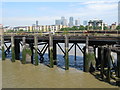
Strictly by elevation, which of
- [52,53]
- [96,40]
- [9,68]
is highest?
[96,40]

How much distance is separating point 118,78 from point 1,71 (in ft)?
72.4

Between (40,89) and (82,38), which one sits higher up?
(82,38)

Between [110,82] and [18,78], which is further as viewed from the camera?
[18,78]

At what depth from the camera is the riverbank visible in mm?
27094

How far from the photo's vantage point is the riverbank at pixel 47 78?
27.1 m

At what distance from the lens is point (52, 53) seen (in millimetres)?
37906

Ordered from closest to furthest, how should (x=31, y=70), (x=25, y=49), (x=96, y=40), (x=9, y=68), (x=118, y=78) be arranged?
(x=118, y=78) → (x=96, y=40) → (x=31, y=70) → (x=9, y=68) → (x=25, y=49)

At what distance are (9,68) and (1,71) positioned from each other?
2767 millimetres

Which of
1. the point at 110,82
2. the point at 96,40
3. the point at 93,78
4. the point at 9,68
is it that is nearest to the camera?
the point at 110,82

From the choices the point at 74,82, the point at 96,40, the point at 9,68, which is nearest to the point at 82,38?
the point at 96,40

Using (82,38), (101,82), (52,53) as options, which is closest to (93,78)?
(101,82)

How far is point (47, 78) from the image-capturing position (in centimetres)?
3077

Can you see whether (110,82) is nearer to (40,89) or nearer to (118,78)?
(118,78)

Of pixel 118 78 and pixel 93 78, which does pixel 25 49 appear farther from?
pixel 118 78
